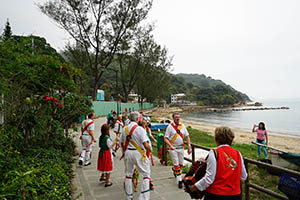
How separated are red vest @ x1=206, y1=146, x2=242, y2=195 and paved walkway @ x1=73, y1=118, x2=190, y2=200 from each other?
82.2 inches

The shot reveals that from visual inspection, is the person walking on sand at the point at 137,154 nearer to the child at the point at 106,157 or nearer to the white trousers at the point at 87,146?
the child at the point at 106,157

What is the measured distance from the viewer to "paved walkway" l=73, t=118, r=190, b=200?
4.09m

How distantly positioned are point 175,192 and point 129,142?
173 centimetres

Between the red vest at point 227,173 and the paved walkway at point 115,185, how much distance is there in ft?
6.85

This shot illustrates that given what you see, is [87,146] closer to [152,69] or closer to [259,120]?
[152,69]

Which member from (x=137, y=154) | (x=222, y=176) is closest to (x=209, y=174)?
A: (x=222, y=176)

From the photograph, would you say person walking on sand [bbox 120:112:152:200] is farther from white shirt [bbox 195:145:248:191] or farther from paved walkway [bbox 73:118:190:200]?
white shirt [bbox 195:145:248:191]

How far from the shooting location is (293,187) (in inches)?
105

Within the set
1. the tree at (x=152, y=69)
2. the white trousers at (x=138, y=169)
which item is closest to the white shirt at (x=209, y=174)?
the white trousers at (x=138, y=169)

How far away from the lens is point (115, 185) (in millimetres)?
4707

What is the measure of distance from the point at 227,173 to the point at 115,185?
338cm

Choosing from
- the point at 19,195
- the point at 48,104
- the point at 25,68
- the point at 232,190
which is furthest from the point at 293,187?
the point at 48,104

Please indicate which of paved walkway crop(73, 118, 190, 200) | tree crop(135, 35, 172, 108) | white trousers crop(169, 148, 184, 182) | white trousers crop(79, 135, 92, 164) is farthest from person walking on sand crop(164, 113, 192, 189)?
tree crop(135, 35, 172, 108)

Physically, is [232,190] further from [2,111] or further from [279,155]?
[2,111]
